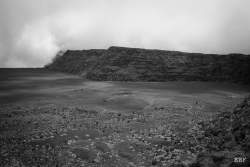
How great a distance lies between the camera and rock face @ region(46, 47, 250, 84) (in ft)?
189

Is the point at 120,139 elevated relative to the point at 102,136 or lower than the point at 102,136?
lower

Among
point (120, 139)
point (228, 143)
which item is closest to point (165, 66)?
point (120, 139)

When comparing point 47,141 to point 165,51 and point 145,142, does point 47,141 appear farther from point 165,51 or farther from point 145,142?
point 165,51

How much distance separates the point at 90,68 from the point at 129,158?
51.7 m

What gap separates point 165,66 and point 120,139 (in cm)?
4553

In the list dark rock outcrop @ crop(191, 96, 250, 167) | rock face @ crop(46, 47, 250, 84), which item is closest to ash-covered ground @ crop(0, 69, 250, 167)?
dark rock outcrop @ crop(191, 96, 250, 167)

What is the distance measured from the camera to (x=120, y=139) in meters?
16.6

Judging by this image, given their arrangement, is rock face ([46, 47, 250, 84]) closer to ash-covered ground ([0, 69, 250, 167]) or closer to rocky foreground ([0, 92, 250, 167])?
ash-covered ground ([0, 69, 250, 167])

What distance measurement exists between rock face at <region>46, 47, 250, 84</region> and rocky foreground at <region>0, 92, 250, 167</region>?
34881 millimetres

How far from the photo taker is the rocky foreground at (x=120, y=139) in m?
12.5

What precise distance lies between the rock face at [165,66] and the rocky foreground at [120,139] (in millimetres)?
34881

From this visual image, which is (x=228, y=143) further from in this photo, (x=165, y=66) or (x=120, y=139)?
(x=165, y=66)

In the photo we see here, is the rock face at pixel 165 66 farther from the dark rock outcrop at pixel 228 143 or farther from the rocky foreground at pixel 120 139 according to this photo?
the dark rock outcrop at pixel 228 143

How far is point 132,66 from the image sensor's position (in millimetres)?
59656
